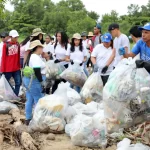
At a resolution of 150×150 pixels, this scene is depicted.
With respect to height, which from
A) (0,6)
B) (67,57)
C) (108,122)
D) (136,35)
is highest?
(0,6)

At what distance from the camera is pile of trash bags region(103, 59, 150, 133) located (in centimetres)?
366

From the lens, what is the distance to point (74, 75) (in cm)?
620

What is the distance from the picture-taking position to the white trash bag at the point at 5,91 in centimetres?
648

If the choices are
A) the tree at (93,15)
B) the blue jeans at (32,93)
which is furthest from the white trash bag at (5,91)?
the tree at (93,15)

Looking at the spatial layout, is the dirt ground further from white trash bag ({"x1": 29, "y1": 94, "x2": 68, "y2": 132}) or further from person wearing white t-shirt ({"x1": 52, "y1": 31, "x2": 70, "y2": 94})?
person wearing white t-shirt ({"x1": 52, "y1": 31, "x2": 70, "y2": 94})

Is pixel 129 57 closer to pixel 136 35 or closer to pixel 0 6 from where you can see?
pixel 136 35

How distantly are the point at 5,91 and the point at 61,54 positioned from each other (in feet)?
4.33

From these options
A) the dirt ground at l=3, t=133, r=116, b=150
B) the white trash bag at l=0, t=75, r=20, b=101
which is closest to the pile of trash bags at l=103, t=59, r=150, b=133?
the dirt ground at l=3, t=133, r=116, b=150

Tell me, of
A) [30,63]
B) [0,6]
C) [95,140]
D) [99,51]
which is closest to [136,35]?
[99,51]

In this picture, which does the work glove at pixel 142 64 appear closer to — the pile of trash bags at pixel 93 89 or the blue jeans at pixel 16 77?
the pile of trash bags at pixel 93 89

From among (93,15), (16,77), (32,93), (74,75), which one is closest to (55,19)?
(93,15)

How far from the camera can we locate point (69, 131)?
14.5 ft

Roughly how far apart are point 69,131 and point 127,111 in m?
0.97

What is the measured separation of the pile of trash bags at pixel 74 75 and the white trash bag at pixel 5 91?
43.0 inches
